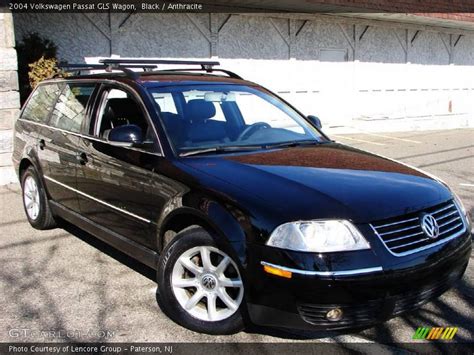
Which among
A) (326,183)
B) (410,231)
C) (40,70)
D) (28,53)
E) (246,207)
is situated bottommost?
(410,231)

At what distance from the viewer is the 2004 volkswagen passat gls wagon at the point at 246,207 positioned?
289 cm

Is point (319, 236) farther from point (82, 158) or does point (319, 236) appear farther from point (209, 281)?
point (82, 158)

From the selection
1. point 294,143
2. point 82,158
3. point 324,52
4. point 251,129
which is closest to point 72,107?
point 82,158

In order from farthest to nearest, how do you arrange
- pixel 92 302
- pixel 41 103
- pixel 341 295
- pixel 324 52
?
pixel 324 52
pixel 41 103
pixel 92 302
pixel 341 295

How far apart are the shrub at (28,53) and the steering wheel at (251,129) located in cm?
615

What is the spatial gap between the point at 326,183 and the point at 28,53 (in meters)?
8.02

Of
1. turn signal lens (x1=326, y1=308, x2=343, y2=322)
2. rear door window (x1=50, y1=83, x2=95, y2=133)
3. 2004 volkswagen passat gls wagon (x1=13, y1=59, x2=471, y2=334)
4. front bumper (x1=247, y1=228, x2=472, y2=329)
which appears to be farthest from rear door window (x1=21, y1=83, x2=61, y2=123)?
turn signal lens (x1=326, y1=308, x2=343, y2=322)

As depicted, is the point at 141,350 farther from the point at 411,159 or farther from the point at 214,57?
the point at 214,57

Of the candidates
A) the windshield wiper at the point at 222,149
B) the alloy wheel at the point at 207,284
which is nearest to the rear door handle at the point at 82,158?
the windshield wiper at the point at 222,149

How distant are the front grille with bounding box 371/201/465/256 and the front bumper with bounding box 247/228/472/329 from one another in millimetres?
69

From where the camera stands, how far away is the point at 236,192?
3.14 m

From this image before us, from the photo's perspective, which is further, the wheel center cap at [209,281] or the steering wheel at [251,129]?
the steering wheel at [251,129]

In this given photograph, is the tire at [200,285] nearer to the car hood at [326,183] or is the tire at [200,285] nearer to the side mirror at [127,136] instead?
the car hood at [326,183]

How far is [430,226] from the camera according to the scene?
3174 millimetres
